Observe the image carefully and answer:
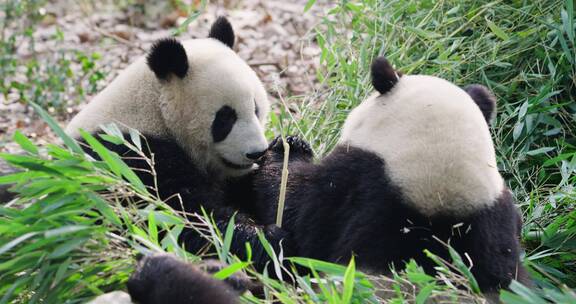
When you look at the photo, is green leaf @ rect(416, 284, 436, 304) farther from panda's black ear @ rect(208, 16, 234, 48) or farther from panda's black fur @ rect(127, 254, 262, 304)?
panda's black ear @ rect(208, 16, 234, 48)

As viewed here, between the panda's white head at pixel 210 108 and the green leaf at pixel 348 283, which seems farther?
the panda's white head at pixel 210 108

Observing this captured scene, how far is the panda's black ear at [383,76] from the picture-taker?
3.52 meters

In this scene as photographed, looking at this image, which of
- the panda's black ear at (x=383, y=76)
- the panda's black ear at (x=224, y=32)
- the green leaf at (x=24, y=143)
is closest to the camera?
the green leaf at (x=24, y=143)

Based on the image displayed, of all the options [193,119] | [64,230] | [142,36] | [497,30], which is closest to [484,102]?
[497,30]

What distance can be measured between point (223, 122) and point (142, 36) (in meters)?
4.78

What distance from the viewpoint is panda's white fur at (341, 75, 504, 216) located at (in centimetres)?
316

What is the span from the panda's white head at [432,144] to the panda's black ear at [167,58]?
3.56 ft

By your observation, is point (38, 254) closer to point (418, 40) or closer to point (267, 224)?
point (267, 224)

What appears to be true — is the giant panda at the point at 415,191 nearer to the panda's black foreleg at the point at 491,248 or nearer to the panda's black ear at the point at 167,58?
the panda's black foreleg at the point at 491,248

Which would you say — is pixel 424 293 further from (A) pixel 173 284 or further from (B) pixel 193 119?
(B) pixel 193 119

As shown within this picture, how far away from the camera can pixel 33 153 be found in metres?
3.08

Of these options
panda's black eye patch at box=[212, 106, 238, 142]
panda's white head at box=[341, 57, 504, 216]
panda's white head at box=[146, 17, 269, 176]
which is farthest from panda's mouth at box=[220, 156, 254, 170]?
panda's white head at box=[341, 57, 504, 216]

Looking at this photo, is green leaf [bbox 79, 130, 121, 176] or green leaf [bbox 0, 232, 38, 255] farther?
green leaf [bbox 79, 130, 121, 176]

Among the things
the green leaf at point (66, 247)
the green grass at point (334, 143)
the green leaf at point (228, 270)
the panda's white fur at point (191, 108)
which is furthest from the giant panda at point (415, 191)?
the green leaf at point (66, 247)
